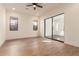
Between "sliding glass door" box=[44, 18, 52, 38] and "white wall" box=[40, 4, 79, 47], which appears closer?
"white wall" box=[40, 4, 79, 47]

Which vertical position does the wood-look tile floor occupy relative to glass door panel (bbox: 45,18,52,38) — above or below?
below

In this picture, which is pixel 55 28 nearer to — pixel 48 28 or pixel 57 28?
pixel 57 28

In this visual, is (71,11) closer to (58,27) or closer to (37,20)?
(58,27)

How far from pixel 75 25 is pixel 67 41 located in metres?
1.15

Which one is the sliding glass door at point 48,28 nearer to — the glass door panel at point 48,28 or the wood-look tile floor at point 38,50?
the glass door panel at point 48,28

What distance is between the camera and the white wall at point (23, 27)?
23.0ft

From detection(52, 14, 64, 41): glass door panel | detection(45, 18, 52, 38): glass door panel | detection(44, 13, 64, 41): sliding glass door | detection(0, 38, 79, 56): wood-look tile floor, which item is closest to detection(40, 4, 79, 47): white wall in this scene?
detection(0, 38, 79, 56): wood-look tile floor

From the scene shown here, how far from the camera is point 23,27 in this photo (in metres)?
7.77

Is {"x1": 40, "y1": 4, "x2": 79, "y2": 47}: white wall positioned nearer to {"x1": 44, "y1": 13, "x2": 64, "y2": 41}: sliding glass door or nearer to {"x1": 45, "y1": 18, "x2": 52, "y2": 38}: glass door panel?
{"x1": 44, "y1": 13, "x2": 64, "y2": 41}: sliding glass door

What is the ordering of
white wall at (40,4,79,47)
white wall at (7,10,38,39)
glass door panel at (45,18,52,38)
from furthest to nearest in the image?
1. glass door panel at (45,18,52,38)
2. white wall at (7,10,38,39)
3. white wall at (40,4,79,47)

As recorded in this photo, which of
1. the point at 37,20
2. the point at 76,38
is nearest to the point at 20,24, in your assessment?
the point at 37,20

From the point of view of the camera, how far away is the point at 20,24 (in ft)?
25.1

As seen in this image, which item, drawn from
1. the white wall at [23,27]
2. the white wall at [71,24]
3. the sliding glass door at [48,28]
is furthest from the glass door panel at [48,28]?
the white wall at [71,24]

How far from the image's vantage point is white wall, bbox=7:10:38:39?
7.02 metres
